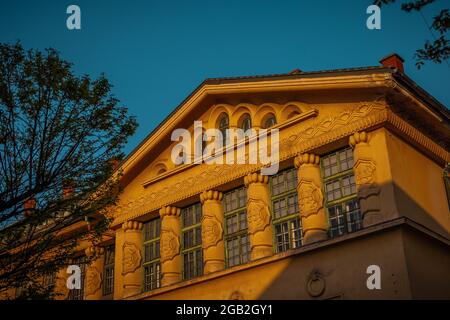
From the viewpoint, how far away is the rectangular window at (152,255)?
2491 centimetres

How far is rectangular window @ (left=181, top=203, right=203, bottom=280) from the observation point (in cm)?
2367

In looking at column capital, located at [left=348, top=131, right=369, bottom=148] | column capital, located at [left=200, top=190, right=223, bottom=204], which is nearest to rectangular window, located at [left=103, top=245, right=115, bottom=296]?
column capital, located at [left=200, top=190, right=223, bottom=204]

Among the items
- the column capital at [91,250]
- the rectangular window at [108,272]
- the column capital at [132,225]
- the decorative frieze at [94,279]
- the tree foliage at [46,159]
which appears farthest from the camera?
the column capital at [91,250]

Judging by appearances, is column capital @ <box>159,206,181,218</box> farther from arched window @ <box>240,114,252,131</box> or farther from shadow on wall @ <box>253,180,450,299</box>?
shadow on wall @ <box>253,180,450,299</box>

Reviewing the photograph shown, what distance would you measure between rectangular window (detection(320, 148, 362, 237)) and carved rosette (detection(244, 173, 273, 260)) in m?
2.23

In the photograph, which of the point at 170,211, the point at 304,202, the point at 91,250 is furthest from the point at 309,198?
the point at 91,250

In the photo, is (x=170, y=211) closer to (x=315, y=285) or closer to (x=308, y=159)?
(x=308, y=159)

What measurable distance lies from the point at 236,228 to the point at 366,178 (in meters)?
5.55

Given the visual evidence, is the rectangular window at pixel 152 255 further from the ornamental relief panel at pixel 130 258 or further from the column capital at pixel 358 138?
the column capital at pixel 358 138

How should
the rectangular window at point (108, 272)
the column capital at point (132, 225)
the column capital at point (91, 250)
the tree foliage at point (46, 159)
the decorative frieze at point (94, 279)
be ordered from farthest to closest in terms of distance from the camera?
the column capital at point (91, 250), the rectangular window at point (108, 272), the decorative frieze at point (94, 279), the column capital at point (132, 225), the tree foliage at point (46, 159)

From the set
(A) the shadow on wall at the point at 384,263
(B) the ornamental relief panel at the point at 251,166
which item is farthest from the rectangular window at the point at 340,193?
(A) the shadow on wall at the point at 384,263

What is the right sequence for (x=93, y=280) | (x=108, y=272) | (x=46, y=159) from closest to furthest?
(x=46, y=159), (x=93, y=280), (x=108, y=272)

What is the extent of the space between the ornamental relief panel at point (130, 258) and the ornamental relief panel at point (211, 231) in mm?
3613

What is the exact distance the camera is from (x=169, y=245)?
24.2m
